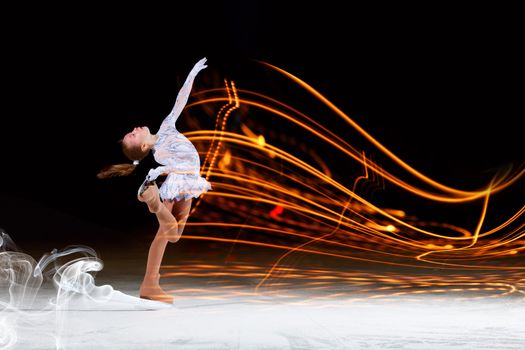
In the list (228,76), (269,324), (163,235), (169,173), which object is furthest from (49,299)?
(228,76)

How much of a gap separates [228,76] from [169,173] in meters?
14.4

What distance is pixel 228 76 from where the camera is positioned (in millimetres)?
23094

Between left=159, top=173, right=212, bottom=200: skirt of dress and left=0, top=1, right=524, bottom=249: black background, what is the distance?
10.8 meters

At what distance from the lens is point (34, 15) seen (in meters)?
21.4

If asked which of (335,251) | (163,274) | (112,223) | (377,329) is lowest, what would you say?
(377,329)

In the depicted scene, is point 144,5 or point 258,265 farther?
point 144,5

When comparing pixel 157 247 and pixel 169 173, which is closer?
pixel 169 173

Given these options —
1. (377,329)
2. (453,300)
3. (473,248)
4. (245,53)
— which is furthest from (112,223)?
(377,329)

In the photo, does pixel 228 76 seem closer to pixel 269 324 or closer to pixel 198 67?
pixel 198 67

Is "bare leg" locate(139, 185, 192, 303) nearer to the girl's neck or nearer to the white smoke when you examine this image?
the white smoke

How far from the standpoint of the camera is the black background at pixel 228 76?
2109 centimetres

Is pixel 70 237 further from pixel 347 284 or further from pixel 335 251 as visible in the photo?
pixel 347 284

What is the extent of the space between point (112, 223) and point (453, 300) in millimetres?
12773

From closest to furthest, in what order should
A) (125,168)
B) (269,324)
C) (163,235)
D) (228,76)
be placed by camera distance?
1. (269,324)
2. (125,168)
3. (163,235)
4. (228,76)
